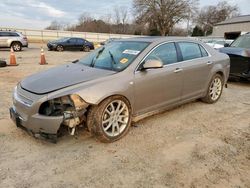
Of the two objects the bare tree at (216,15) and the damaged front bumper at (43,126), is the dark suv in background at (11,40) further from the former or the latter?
the bare tree at (216,15)

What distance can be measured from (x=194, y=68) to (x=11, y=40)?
17250mm

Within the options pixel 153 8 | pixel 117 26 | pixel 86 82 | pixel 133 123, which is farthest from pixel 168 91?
pixel 117 26

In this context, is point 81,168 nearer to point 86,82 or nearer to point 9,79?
point 86,82

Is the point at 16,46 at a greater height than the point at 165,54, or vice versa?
the point at 165,54

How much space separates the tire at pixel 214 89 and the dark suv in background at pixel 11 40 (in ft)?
56.0

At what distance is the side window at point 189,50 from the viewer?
4.72 m

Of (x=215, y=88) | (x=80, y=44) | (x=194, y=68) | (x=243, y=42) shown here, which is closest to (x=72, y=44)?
(x=80, y=44)

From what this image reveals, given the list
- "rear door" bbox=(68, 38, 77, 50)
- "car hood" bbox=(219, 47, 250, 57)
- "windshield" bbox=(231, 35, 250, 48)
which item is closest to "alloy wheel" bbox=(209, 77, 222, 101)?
"car hood" bbox=(219, 47, 250, 57)

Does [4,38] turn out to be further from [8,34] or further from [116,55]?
[116,55]

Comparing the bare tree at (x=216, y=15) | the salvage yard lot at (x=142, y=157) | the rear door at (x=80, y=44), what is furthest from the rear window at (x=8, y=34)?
the bare tree at (x=216, y=15)

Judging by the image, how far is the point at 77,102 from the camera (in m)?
3.27

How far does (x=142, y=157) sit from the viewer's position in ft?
10.6

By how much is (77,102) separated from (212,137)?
2.24m

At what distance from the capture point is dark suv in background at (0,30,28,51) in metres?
18.0
